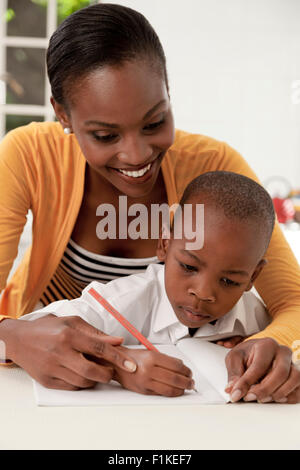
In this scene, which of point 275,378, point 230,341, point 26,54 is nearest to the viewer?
point 275,378

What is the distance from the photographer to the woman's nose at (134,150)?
81 cm

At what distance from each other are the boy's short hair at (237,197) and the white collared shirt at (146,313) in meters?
0.14

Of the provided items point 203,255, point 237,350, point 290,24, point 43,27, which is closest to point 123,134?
point 203,255

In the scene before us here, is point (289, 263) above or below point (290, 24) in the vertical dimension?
below

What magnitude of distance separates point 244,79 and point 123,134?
367cm

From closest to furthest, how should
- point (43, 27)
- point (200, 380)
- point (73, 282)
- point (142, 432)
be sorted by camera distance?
1. point (142, 432)
2. point (200, 380)
3. point (73, 282)
4. point (43, 27)

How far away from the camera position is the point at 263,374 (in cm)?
67

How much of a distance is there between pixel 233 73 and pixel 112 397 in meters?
3.91

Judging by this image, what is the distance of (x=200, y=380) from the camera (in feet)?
2.28

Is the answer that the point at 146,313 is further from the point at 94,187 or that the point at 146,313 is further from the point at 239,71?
the point at 239,71

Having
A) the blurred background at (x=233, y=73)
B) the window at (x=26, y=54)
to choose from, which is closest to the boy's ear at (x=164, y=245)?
the window at (x=26, y=54)

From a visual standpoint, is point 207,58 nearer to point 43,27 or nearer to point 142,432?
point 43,27

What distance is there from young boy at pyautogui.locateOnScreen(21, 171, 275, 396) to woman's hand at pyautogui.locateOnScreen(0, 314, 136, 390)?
0.10 metres

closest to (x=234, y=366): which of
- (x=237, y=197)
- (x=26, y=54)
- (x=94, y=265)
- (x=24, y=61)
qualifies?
(x=237, y=197)
